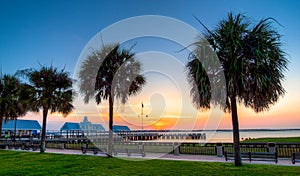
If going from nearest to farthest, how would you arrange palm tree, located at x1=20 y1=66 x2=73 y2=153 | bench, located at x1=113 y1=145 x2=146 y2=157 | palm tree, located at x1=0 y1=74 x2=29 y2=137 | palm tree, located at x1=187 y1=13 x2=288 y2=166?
palm tree, located at x1=187 y1=13 x2=288 y2=166 → bench, located at x1=113 y1=145 x2=146 y2=157 → palm tree, located at x1=20 y1=66 x2=73 y2=153 → palm tree, located at x1=0 y1=74 x2=29 y2=137

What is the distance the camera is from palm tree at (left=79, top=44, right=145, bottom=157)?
1822 cm

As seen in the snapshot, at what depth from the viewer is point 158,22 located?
16266 mm

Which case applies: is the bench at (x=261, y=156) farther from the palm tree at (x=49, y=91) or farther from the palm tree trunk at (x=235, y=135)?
the palm tree at (x=49, y=91)

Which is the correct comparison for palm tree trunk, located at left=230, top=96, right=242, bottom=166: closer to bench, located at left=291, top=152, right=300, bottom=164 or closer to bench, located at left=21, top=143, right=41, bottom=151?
bench, located at left=291, top=152, right=300, bottom=164

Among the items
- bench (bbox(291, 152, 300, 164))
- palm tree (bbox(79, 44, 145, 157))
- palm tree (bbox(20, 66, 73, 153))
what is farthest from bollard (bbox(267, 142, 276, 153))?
palm tree (bbox(20, 66, 73, 153))

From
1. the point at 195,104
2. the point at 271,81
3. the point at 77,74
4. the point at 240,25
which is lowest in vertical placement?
the point at 195,104

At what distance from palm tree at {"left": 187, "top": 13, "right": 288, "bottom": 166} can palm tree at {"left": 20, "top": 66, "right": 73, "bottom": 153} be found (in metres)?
14.2

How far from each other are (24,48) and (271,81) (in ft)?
71.5

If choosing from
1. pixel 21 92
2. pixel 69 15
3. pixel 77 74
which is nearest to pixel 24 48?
pixel 21 92

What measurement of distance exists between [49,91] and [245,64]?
17.4 metres

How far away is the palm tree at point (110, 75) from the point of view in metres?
18.2

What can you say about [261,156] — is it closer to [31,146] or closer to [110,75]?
[110,75]

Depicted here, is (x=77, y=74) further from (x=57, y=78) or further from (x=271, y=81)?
(x=271, y=81)

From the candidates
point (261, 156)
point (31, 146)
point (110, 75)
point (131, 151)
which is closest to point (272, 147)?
point (261, 156)
